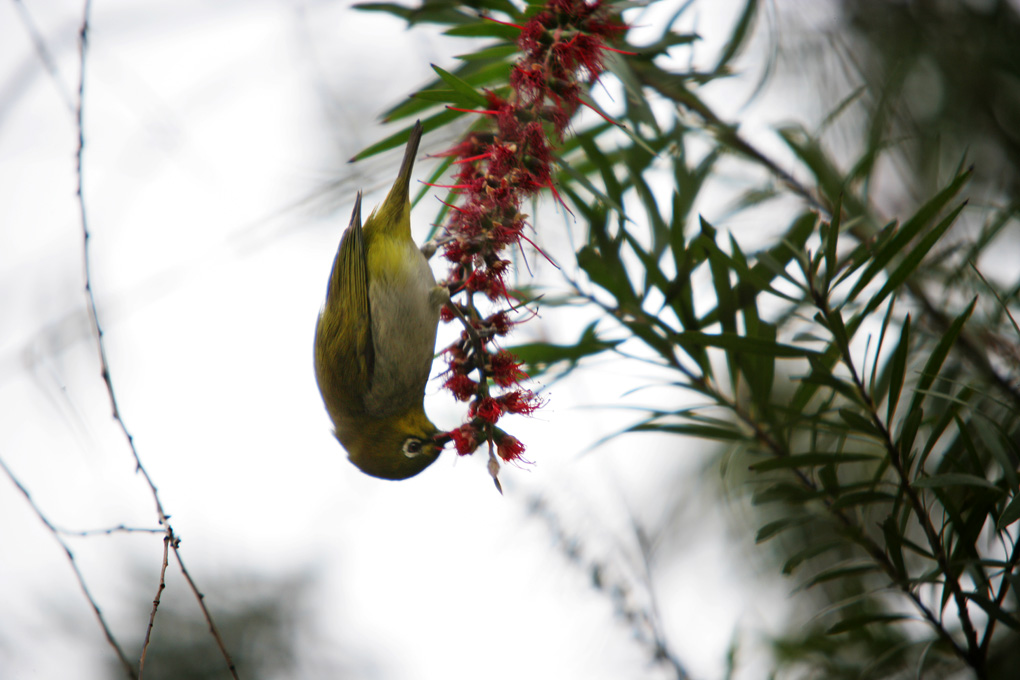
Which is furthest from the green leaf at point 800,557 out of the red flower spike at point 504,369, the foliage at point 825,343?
the red flower spike at point 504,369

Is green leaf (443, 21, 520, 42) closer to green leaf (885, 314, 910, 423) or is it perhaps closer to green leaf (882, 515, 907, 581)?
green leaf (885, 314, 910, 423)

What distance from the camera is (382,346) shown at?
2398 mm

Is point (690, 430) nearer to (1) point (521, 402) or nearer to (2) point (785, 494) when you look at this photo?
(2) point (785, 494)

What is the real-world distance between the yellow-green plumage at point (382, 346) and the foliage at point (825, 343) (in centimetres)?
64

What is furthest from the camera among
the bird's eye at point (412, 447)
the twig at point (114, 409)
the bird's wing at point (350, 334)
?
the bird's wing at point (350, 334)

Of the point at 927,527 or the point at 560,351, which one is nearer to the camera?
the point at 927,527

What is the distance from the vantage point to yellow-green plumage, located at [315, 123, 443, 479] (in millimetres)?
2336

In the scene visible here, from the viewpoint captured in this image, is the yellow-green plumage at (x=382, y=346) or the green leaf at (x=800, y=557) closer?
the green leaf at (x=800, y=557)

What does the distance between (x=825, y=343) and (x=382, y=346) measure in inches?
56.6

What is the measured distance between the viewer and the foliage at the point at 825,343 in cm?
147

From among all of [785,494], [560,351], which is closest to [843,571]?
[785,494]

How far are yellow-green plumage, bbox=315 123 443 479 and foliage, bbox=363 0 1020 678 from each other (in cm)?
64

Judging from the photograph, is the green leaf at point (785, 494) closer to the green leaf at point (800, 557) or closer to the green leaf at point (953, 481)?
the green leaf at point (800, 557)

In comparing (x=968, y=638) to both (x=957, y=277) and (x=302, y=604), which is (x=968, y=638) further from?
(x=302, y=604)
